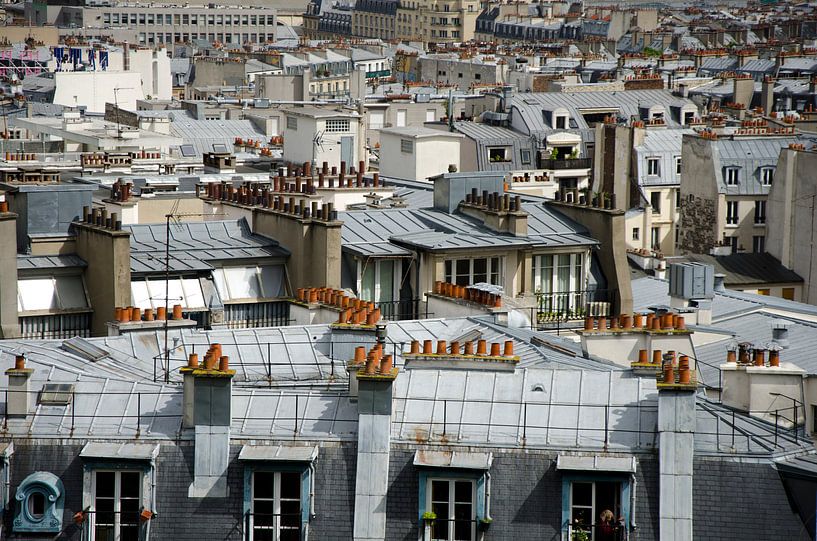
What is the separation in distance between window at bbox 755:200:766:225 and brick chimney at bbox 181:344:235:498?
53334mm

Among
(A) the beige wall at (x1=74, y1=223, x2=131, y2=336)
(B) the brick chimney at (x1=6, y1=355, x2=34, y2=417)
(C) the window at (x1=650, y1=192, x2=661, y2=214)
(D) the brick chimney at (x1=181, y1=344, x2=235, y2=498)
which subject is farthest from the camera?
(C) the window at (x1=650, y1=192, x2=661, y2=214)

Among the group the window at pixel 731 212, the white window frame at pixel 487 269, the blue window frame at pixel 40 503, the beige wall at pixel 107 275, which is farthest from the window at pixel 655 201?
the blue window frame at pixel 40 503

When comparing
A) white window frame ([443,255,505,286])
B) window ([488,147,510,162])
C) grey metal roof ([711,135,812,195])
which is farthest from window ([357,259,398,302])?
window ([488,147,510,162])

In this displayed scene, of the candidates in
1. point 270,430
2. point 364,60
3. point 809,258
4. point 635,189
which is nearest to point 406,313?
point 270,430

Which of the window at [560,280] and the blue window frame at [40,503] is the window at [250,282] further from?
the blue window frame at [40,503]

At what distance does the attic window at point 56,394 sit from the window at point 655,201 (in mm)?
57551

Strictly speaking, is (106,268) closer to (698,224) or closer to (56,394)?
(56,394)

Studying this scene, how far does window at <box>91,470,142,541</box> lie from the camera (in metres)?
24.8

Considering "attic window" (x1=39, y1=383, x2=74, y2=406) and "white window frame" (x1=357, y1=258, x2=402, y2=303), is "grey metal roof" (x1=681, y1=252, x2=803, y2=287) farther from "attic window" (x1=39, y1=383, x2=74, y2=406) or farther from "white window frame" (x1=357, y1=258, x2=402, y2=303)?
"attic window" (x1=39, y1=383, x2=74, y2=406)

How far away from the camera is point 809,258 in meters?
68.7

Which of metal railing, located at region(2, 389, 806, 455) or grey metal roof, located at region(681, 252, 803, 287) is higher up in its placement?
metal railing, located at region(2, 389, 806, 455)

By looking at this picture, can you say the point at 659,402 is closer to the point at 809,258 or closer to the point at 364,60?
the point at 809,258

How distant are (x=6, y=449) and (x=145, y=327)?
318 inches

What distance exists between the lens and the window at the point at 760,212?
76500 millimetres
